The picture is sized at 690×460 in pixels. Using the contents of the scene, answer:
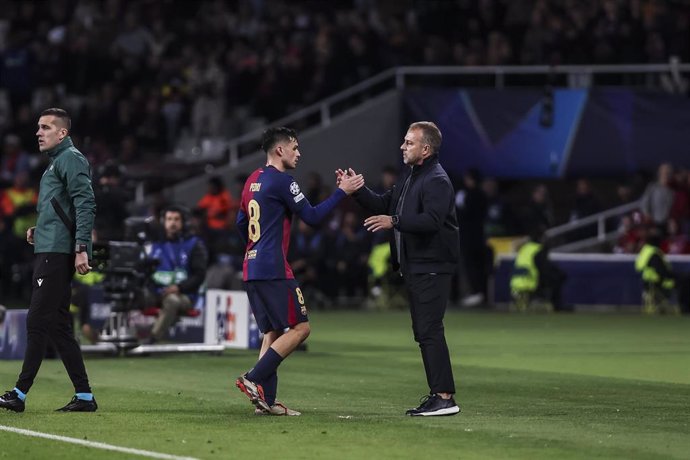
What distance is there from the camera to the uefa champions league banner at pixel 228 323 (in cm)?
2027

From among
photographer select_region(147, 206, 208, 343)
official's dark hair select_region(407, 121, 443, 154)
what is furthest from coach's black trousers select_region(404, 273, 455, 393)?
photographer select_region(147, 206, 208, 343)

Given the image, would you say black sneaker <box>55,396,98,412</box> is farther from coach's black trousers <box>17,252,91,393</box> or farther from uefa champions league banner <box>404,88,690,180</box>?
uefa champions league banner <box>404,88,690,180</box>

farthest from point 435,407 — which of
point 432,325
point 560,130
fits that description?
point 560,130

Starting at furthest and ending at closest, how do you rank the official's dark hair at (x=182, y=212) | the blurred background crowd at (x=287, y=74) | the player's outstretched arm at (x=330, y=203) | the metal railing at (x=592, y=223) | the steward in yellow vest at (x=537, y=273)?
the metal railing at (x=592, y=223), the blurred background crowd at (x=287, y=74), the steward in yellow vest at (x=537, y=273), the official's dark hair at (x=182, y=212), the player's outstretched arm at (x=330, y=203)

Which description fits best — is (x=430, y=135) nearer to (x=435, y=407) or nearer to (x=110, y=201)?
(x=435, y=407)

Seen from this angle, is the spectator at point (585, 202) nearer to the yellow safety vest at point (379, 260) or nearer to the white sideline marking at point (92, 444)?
the yellow safety vest at point (379, 260)

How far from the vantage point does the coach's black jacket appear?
12586mm

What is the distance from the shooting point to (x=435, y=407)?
1261 cm

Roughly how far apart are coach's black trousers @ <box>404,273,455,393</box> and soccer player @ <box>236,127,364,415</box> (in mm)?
841

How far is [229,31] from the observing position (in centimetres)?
3622

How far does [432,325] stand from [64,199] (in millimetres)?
2930

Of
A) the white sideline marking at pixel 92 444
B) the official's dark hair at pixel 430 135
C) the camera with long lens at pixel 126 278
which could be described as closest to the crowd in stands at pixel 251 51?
the camera with long lens at pixel 126 278

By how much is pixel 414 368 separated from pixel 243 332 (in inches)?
128

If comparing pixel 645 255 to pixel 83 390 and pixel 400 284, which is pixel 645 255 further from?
pixel 83 390
